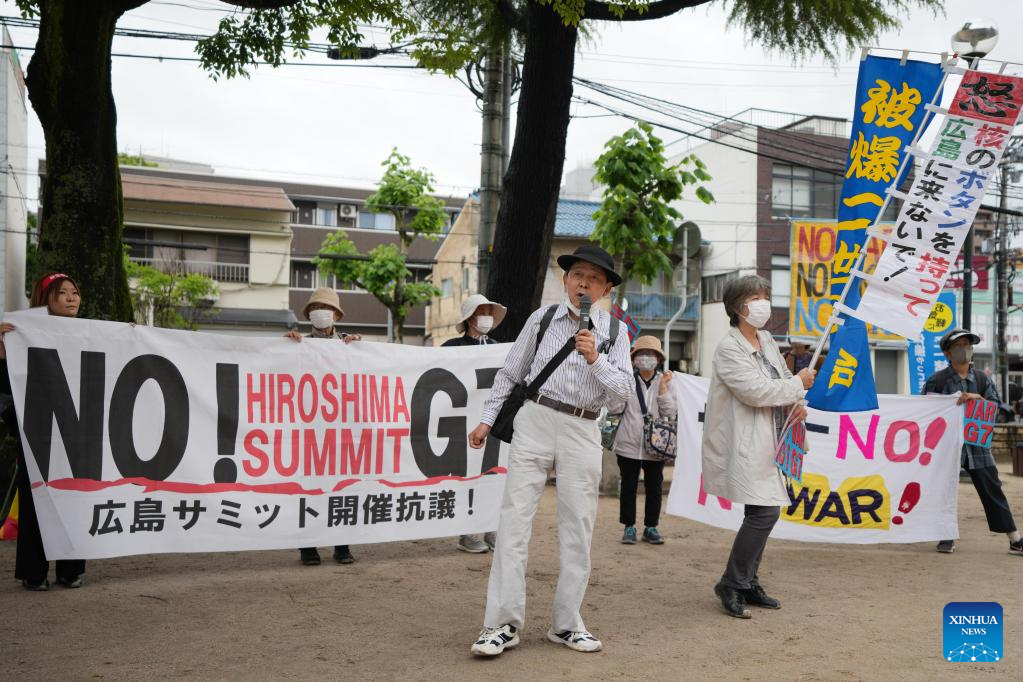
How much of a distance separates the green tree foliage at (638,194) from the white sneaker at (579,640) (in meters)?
11.0

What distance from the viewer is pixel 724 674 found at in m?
3.90

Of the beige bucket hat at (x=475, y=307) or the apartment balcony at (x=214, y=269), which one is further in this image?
the apartment balcony at (x=214, y=269)

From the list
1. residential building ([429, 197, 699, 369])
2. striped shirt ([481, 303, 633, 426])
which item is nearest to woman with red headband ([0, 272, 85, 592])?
striped shirt ([481, 303, 633, 426])

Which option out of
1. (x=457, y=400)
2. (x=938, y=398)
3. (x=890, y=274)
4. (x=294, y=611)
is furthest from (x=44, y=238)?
(x=938, y=398)

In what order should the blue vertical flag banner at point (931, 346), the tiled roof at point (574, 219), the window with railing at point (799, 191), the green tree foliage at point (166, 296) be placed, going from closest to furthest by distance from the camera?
the blue vertical flag banner at point (931, 346), the green tree foliage at point (166, 296), the tiled roof at point (574, 219), the window with railing at point (799, 191)

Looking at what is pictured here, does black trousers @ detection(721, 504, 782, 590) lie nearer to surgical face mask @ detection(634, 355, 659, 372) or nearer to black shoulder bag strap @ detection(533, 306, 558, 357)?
black shoulder bag strap @ detection(533, 306, 558, 357)

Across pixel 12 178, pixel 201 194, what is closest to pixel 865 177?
pixel 12 178

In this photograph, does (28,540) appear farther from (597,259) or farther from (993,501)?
(993,501)

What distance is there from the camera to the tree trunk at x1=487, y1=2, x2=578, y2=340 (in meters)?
8.18

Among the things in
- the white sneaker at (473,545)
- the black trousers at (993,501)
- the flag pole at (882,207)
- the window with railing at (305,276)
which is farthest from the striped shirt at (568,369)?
the window with railing at (305,276)

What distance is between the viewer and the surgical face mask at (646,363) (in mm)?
8094

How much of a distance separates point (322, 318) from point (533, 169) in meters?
2.89

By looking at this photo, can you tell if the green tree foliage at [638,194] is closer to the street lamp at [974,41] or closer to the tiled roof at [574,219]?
the street lamp at [974,41]

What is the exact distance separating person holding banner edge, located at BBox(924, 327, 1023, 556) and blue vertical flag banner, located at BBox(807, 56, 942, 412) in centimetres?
216
